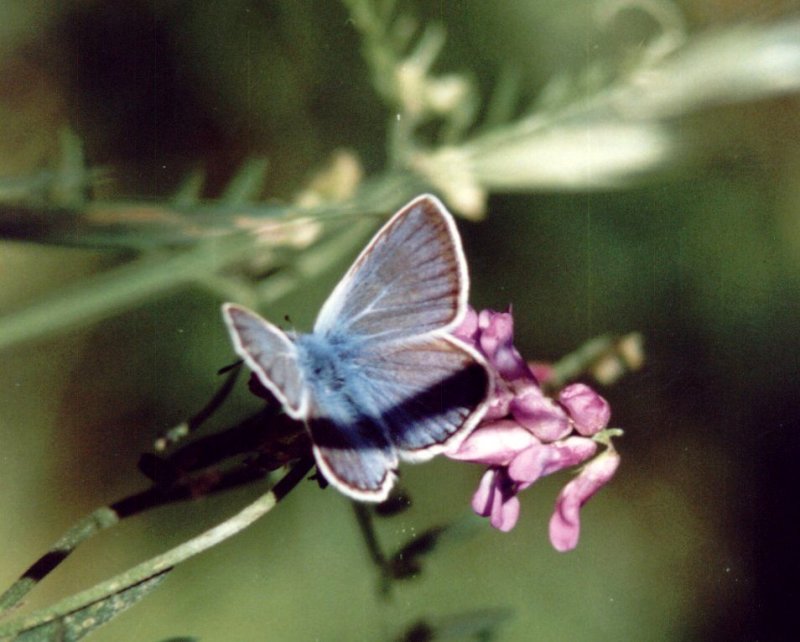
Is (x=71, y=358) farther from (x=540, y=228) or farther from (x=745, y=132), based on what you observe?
(x=745, y=132)

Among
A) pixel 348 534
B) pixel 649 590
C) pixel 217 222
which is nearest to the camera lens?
pixel 217 222

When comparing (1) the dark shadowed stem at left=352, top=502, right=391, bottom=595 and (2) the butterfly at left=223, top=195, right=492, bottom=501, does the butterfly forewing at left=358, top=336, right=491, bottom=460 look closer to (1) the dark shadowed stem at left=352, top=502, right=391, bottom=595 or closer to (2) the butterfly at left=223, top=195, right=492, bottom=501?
(2) the butterfly at left=223, top=195, right=492, bottom=501

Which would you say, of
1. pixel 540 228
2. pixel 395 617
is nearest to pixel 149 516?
pixel 395 617

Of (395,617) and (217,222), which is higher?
(217,222)

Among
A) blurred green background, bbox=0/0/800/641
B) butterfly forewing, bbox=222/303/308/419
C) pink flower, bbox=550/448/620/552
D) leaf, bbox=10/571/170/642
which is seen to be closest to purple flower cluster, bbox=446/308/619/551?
pink flower, bbox=550/448/620/552

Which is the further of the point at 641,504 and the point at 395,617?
the point at 641,504

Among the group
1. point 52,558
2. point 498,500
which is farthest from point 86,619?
point 498,500

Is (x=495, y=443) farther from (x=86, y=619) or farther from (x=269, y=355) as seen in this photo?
(x=86, y=619)

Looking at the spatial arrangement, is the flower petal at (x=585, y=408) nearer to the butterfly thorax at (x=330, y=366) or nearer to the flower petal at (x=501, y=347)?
the flower petal at (x=501, y=347)
